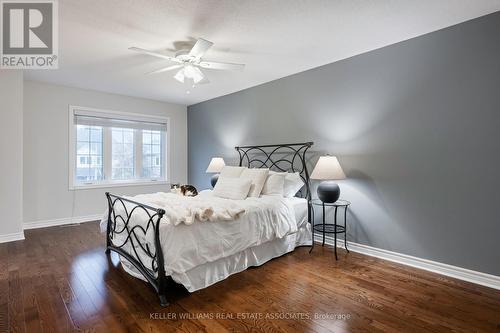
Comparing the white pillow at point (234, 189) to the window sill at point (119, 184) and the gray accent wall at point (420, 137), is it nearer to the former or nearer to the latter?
the gray accent wall at point (420, 137)

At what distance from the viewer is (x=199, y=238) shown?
2.34 m

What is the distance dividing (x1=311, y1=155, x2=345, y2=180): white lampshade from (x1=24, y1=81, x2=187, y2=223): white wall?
4.17 meters

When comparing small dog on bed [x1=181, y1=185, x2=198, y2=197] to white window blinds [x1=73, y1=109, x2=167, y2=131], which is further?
white window blinds [x1=73, y1=109, x2=167, y2=131]

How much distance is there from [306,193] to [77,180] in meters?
4.21

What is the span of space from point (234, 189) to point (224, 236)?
1073 mm

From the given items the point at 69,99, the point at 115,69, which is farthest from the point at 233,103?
the point at 69,99

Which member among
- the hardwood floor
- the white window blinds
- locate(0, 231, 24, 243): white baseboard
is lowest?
the hardwood floor

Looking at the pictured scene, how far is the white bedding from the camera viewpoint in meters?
2.20

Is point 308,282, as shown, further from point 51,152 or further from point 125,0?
point 51,152

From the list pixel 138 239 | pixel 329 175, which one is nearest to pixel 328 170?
pixel 329 175

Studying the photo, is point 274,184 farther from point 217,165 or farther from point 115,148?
point 115,148

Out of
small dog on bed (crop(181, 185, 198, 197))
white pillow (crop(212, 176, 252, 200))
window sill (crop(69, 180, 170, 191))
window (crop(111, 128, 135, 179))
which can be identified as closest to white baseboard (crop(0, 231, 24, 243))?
window sill (crop(69, 180, 170, 191))

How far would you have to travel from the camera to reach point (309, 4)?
7.43 feet

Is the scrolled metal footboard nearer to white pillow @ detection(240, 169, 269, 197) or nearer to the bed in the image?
the bed
